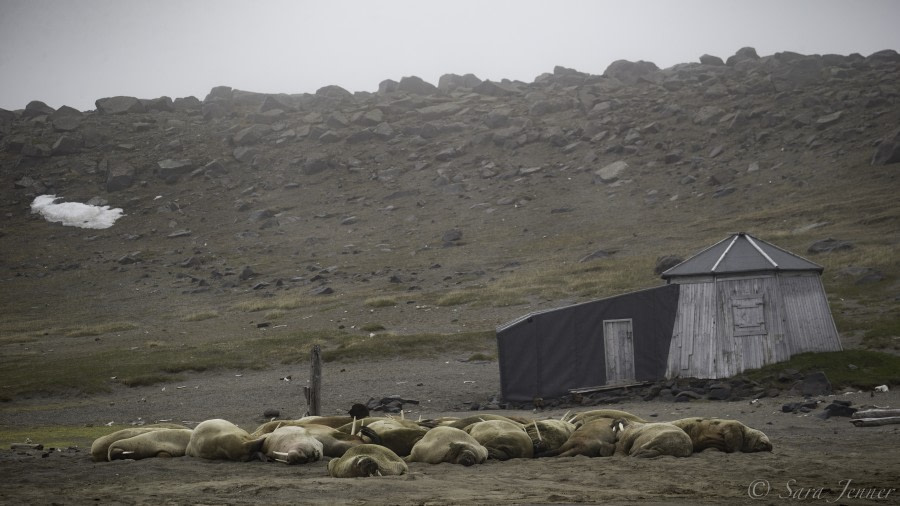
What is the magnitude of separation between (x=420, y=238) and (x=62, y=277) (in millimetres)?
23694

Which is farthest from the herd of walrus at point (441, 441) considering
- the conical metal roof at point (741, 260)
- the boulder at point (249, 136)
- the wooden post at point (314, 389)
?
the boulder at point (249, 136)

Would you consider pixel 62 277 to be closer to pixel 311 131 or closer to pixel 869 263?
pixel 311 131

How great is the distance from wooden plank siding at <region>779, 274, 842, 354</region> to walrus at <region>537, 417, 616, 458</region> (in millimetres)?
11041

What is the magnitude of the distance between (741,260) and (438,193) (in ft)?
155

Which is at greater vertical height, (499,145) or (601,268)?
(499,145)

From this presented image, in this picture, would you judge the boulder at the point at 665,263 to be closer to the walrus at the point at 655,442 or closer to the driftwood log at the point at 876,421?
the driftwood log at the point at 876,421

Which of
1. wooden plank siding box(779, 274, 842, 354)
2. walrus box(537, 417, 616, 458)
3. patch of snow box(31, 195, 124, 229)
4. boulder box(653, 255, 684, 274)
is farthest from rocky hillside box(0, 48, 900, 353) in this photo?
walrus box(537, 417, 616, 458)

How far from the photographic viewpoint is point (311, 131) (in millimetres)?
85000

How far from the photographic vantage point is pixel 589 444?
14.3 meters

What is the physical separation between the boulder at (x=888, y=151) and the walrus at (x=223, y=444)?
56264 mm

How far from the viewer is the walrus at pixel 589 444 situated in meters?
14.2

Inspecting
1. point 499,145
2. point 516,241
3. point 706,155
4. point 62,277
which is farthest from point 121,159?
point 706,155

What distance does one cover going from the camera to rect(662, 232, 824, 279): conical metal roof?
23.9 metres

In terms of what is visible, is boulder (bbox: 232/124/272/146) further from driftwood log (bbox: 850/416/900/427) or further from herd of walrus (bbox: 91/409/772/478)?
driftwood log (bbox: 850/416/900/427)
